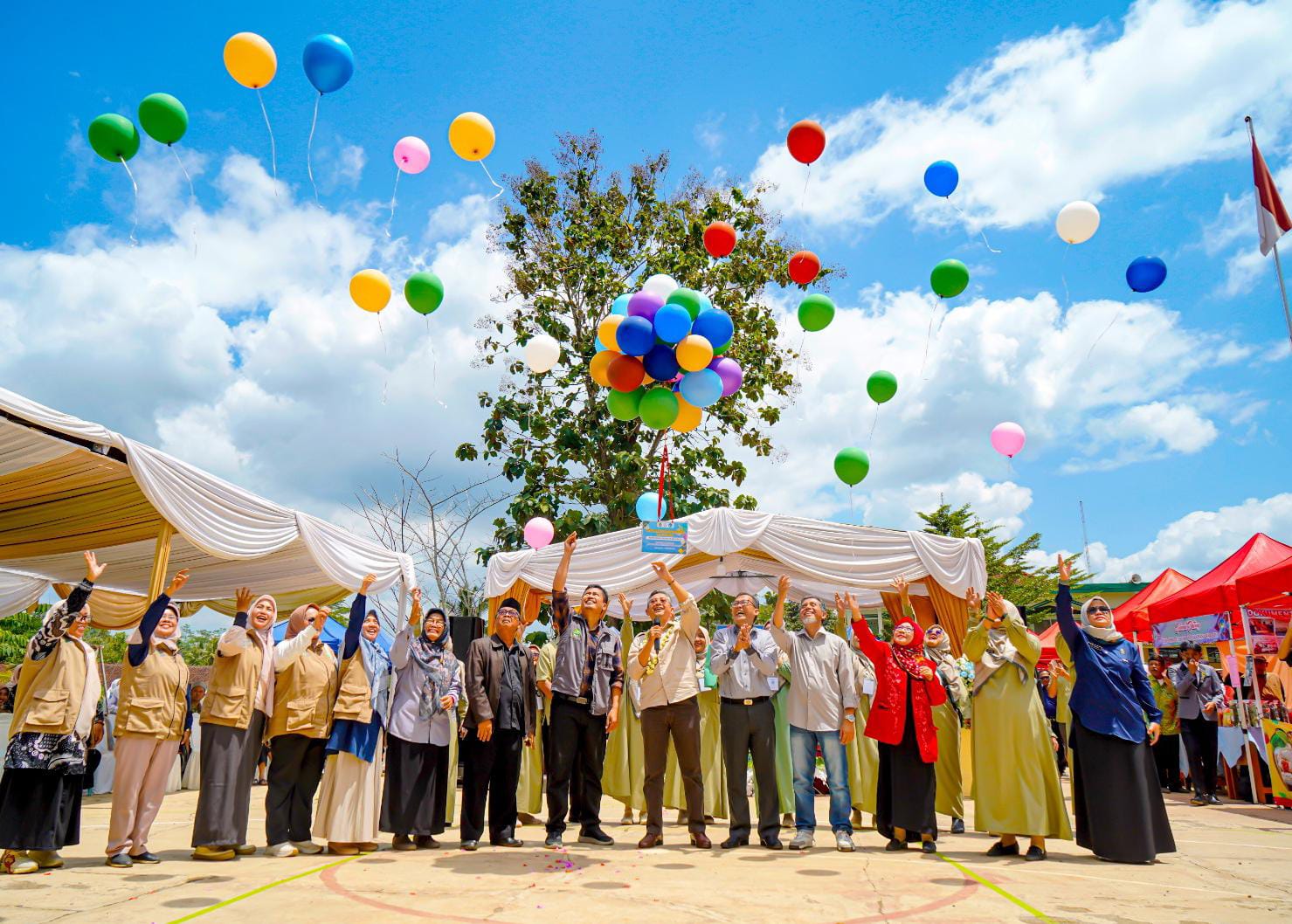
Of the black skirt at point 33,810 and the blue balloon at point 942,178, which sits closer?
the black skirt at point 33,810

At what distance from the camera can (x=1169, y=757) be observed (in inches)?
409

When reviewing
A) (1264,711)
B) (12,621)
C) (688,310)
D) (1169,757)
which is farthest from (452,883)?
(12,621)

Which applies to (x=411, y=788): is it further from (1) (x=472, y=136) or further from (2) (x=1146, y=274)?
(2) (x=1146, y=274)

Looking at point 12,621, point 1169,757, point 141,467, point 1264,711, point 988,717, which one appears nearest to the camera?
point 988,717

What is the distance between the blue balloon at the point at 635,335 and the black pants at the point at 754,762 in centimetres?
309

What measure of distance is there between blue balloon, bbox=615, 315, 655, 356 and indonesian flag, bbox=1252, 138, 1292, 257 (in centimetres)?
641

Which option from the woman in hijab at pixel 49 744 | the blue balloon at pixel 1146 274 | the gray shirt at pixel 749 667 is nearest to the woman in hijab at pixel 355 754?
the woman in hijab at pixel 49 744

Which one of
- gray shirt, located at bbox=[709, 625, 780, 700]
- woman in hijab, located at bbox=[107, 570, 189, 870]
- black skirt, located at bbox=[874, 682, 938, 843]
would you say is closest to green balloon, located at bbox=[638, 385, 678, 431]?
gray shirt, located at bbox=[709, 625, 780, 700]

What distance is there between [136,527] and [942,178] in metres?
A: 8.23

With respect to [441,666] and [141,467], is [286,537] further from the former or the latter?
[441,666]

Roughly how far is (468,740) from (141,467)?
9.95 ft

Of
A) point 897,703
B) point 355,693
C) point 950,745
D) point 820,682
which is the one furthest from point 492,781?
point 950,745

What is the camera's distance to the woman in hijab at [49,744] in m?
4.62

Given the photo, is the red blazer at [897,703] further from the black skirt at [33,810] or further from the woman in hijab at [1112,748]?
the black skirt at [33,810]
